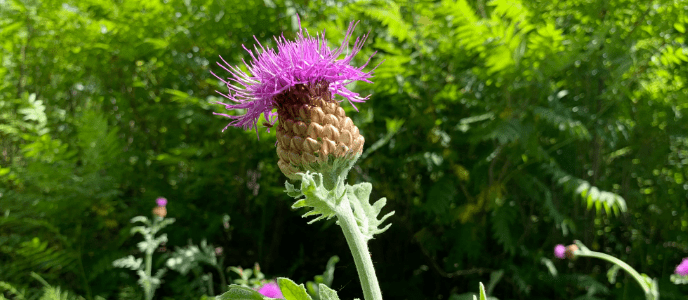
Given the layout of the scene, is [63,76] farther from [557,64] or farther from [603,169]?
[603,169]

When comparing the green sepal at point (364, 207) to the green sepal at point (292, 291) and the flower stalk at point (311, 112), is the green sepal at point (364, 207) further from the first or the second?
the green sepal at point (292, 291)

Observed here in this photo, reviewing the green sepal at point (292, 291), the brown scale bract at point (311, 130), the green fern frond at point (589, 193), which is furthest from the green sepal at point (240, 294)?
the green fern frond at point (589, 193)

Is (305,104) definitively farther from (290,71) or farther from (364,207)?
(364,207)

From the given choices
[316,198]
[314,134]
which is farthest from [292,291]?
[314,134]

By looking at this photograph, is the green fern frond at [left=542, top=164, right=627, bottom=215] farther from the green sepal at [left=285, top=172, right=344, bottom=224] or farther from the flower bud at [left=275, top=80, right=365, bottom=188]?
the green sepal at [left=285, top=172, right=344, bottom=224]

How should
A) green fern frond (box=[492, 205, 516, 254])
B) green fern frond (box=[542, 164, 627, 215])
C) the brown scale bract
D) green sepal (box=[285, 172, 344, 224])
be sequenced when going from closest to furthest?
green sepal (box=[285, 172, 344, 224]) < the brown scale bract < green fern frond (box=[542, 164, 627, 215]) < green fern frond (box=[492, 205, 516, 254])

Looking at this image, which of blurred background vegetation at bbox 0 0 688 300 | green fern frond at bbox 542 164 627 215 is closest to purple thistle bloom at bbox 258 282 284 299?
blurred background vegetation at bbox 0 0 688 300
